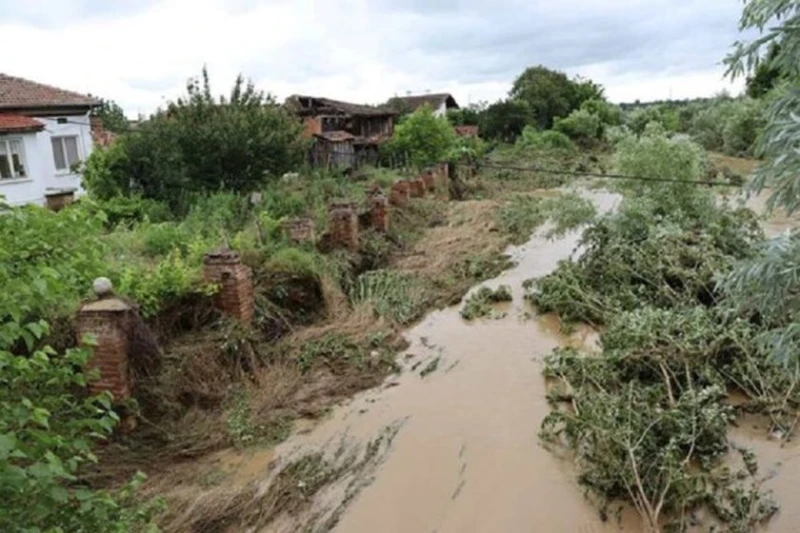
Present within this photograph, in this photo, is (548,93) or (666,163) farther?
(548,93)

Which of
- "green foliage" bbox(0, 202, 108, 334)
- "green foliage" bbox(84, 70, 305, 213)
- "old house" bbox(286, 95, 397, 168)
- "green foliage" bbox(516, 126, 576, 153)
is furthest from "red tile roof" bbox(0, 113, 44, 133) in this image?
"green foliage" bbox(516, 126, 576, 153)

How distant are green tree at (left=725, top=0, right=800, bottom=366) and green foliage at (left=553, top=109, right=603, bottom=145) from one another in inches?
1576

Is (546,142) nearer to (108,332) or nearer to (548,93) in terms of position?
(548,93)

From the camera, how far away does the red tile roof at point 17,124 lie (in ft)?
54.9

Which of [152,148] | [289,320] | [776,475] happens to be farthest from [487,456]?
[152,148]

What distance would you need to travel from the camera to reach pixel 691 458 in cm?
577

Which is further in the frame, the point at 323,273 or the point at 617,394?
the point at 323,273

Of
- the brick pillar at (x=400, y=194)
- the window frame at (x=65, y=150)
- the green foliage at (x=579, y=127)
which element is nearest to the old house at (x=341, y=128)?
the brick pillar at (x=400, y=194)

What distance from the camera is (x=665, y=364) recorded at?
7.12 m

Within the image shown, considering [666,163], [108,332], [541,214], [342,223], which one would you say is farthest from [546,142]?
[108,332]

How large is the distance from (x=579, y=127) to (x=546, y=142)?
5.76 metres

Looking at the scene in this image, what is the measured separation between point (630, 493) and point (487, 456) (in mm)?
1362

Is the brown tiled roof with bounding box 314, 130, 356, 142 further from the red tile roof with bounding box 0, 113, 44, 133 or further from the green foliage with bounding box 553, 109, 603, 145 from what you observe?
the green foliage with bounding box 553, 109, 603, 145

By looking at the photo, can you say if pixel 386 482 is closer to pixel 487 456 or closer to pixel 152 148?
pixel 487 456
